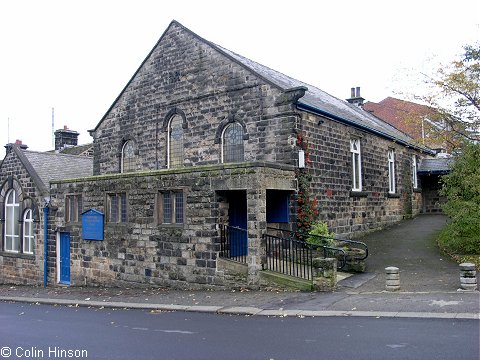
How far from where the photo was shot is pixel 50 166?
22812 mm

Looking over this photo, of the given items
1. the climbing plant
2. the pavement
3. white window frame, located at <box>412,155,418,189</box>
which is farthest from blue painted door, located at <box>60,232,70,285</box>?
white window frame, located at <box>412,155,418,189</box>

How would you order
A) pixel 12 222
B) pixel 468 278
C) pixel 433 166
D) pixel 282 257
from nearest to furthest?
pixel 468 278 < pixel 282 257 < pixel 12 222 < pixel 433 166

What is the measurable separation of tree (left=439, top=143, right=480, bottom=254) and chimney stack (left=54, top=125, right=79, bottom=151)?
24.4 meters

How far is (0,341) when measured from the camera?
822 cm

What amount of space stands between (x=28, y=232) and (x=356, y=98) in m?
22.6

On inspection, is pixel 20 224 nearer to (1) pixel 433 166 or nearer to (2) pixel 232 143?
(2) pixel 232 143

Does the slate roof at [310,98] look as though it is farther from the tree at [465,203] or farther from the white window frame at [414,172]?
the tree at [465,203]

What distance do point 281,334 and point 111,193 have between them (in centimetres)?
1019

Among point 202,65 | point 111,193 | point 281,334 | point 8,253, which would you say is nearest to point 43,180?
point 8,253

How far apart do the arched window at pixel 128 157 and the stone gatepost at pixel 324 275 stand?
1142 centimetres

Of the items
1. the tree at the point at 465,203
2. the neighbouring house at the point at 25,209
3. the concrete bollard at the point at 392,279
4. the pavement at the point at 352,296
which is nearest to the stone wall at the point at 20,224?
the neighbouring house at the point at 25,209

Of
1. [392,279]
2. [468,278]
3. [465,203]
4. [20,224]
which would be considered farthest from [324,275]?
[20,224]

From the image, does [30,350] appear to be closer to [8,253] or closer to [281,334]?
[281,334]

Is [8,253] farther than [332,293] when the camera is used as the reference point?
Yes
